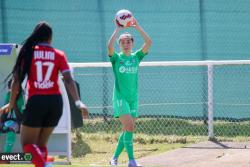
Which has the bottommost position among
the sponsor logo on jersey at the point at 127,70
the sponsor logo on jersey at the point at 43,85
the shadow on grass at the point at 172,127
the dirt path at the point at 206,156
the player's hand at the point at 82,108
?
the dirt path at the point at 206,156

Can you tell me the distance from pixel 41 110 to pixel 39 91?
193 millimetres

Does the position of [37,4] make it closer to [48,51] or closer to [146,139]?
[146,139]

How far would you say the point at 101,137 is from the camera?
1229 cm

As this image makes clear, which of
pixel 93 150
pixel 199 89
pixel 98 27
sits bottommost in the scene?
pixel 93 150

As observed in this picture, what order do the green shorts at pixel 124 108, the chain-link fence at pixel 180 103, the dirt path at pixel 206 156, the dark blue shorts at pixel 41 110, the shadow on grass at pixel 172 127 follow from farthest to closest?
1. the chain-link fence at pixel 180 103
2. the shadow on grass at pixel 172 127
3. the dirt path at pixel 206 156
4. the green shorts at pixel 124 108
5. the dark blue shorts at pixel 41 110

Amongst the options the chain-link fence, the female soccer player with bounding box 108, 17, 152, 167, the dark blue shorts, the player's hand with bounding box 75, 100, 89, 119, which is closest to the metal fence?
the chain-link fence

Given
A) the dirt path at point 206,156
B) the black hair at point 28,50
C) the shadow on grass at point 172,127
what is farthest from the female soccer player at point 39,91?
the shadow on grass at point 172,127

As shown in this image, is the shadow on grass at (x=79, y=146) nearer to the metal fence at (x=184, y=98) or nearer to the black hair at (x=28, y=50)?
the metal fence at (x=184, y=98)

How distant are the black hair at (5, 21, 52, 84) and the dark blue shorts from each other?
270mm

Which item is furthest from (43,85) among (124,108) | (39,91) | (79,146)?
(79,146)

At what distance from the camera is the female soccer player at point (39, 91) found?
23.7ft

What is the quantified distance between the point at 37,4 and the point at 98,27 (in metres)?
1.27

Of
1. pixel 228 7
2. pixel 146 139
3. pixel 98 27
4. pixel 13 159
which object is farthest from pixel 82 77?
pixel 13 159

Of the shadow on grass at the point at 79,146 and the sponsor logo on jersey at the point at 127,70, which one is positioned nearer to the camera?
the sponsor logo on jersey at the point at 127,70
